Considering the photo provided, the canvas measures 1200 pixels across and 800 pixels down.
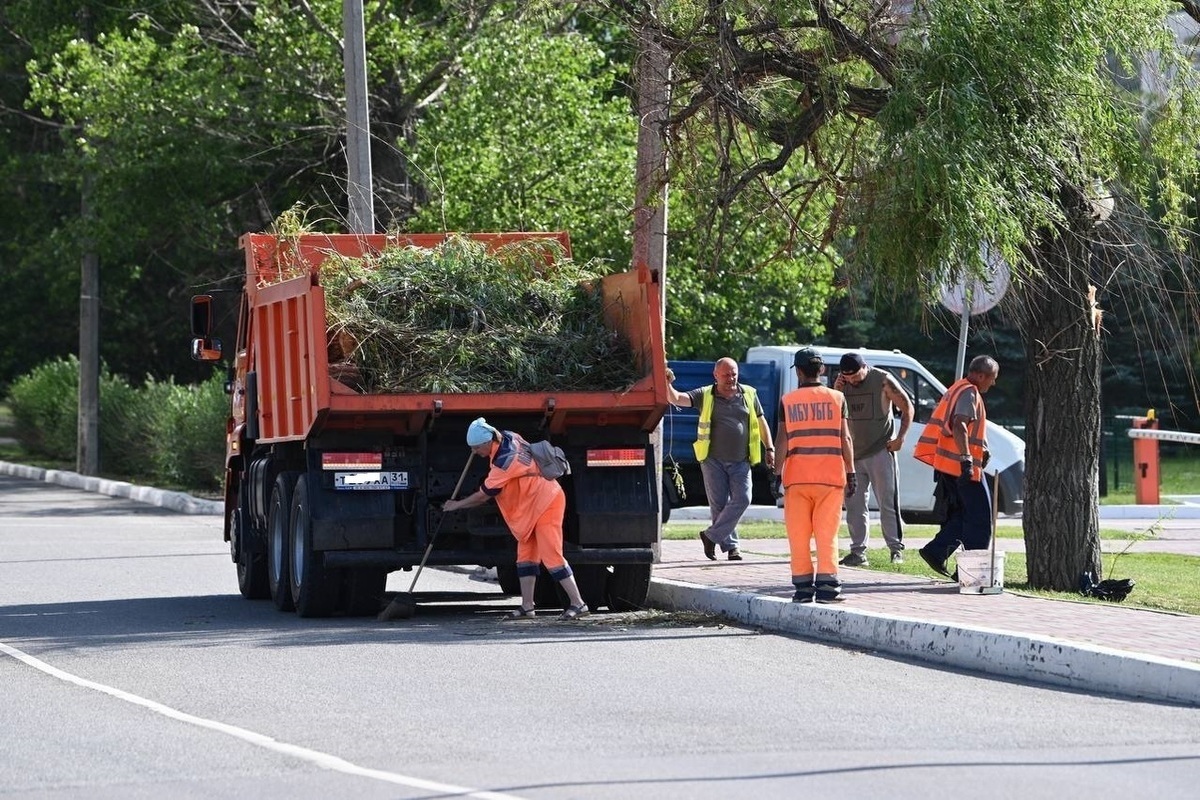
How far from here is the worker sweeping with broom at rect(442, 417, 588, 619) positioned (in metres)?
12.0

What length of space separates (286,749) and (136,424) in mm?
28017

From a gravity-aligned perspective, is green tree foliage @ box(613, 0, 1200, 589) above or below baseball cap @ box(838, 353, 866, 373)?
above

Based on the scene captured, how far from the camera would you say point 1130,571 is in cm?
1519

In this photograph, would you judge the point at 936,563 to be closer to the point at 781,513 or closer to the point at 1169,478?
the point at 781,513

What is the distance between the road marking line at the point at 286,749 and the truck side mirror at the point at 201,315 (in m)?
6.44

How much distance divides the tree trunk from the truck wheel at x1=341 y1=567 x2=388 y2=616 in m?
4.66

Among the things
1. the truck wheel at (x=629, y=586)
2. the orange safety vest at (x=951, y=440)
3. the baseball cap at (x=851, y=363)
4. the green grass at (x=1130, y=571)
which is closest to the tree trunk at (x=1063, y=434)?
the green grass at (x=1130, y=571)

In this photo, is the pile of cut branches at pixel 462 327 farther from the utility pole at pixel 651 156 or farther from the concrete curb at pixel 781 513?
the concrete curb at pixel 781 513

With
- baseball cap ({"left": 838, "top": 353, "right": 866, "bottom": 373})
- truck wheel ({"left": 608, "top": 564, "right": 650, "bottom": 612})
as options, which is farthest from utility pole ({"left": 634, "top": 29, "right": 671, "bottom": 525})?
baseball cap ({"left": 838, "top": 353, "right": 866, "bottom": 373})

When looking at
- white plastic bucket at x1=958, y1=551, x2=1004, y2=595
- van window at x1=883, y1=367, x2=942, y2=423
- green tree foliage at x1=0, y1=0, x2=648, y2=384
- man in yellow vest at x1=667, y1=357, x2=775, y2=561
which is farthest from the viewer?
green tree foliage at x1=0, y1=0, x2=648, y2=384

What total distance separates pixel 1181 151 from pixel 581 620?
522 centimetres

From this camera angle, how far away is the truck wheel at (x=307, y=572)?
41.2 ft

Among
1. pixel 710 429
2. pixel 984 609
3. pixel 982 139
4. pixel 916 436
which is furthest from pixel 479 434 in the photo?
pixel 916 436

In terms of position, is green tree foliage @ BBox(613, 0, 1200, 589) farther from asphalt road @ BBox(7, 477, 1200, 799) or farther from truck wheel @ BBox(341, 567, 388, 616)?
truck wheel @ BBox(341, 567, 388, 616)
